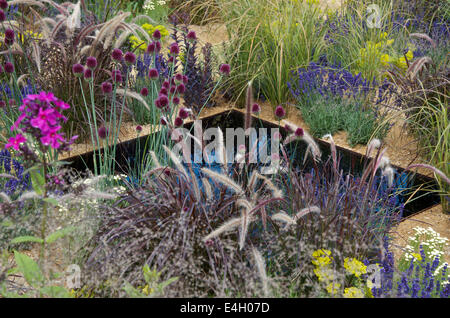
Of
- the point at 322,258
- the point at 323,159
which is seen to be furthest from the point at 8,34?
the point at 323,159

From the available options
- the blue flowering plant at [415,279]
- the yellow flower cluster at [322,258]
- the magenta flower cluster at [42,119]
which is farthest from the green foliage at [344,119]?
the magenta flower cluster at [42,119]

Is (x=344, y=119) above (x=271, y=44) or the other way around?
the other way around

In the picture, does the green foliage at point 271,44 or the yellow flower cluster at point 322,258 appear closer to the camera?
the yellow flower cluster at point 322,258

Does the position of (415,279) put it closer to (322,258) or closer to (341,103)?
(322,258)

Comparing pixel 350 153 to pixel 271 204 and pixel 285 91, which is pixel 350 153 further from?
pixel 271 204

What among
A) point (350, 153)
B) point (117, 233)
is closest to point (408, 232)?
point (350, 153)

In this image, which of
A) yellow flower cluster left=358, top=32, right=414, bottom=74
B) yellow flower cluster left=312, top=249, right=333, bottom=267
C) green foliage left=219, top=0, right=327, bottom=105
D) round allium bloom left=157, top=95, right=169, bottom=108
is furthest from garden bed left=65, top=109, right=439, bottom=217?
yellow flower cluster left=358, top=32, right=414, bottom=74

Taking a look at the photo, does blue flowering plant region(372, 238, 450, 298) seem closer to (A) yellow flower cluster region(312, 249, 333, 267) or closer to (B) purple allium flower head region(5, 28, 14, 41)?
(A) yellow flower cluster region(312, 249, 333, 267)

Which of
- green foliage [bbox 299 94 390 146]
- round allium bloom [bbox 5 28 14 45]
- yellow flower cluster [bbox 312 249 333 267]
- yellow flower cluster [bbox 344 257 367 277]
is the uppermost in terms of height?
round allium bloom [bbox 5 28 14 45]

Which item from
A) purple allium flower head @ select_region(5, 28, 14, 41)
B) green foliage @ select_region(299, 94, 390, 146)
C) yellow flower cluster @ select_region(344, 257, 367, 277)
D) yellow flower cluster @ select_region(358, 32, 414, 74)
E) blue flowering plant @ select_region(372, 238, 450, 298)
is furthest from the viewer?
yellow flower cluster @ select_region(358, 32, 414, 74)

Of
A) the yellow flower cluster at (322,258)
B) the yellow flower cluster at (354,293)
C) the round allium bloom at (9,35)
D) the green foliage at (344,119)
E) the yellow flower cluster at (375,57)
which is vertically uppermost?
the round allium bloom at (9,35)

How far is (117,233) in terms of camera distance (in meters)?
2.46

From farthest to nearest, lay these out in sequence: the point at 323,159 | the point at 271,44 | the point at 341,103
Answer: the point at 271,44, the point at 341,103, the point at 323,159

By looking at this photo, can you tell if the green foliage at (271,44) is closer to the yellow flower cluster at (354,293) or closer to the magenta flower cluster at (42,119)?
the yellow flower cluster at (354,293)
